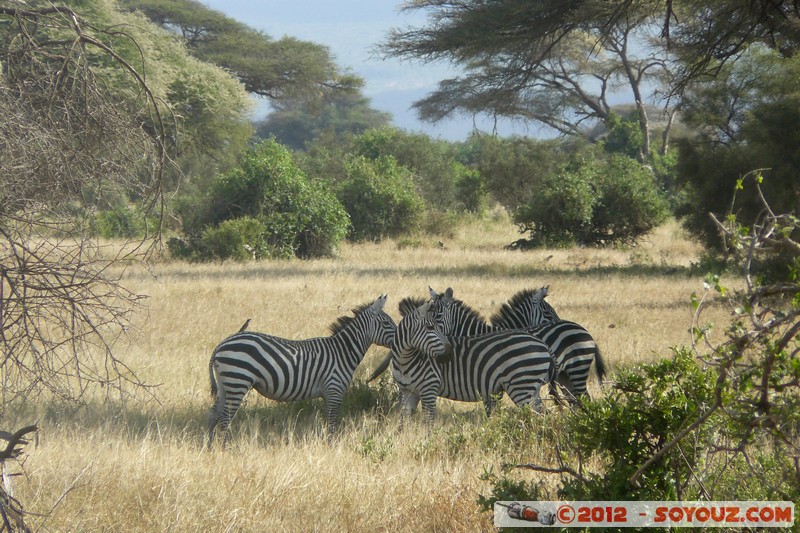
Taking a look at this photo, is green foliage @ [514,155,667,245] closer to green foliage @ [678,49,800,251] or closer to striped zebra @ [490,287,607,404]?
green foliage @ [678,49,800,251]

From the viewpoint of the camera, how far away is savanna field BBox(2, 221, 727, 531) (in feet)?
15.9

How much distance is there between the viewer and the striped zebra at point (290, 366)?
7461 millimetres

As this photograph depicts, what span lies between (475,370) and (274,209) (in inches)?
596

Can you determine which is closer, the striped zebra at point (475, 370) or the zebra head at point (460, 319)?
the striped zebra at point (475, 370)

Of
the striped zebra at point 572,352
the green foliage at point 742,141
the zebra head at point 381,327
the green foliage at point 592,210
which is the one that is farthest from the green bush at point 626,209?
the zebra head at point 381,327

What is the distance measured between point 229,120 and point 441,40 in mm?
13894

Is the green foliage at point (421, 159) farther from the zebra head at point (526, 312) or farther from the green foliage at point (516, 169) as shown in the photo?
the zebra head at point (526, 312)

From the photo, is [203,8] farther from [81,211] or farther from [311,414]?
[81,211]

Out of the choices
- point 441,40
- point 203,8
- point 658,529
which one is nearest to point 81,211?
point 658,529

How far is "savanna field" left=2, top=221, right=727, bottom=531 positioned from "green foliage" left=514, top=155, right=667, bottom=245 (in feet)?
23.9

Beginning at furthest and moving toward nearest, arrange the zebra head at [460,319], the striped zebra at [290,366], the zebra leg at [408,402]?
the zebra head at [460,319] → the zebra leg at [408,402] → the striped zebra at [290,366]

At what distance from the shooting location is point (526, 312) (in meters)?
9.04

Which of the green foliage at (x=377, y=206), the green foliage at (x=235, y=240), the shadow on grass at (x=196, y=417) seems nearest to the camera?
the shadow on grass at (x=196, y=417)

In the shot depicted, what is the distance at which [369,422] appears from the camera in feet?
24.8
